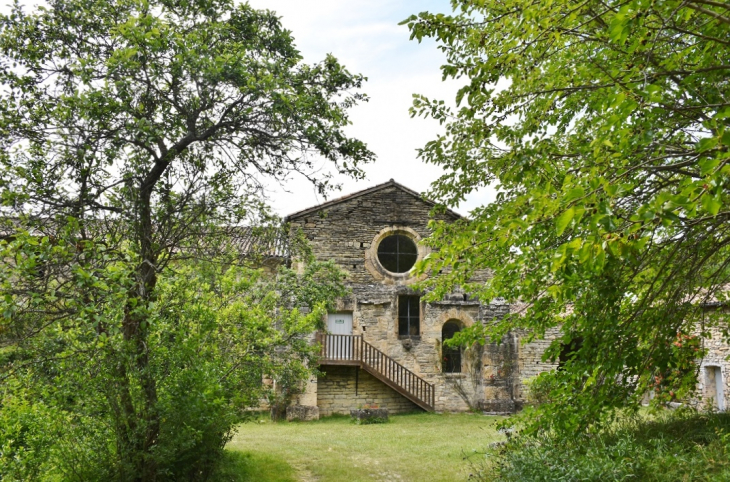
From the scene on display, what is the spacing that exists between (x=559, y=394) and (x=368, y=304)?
40.5ft

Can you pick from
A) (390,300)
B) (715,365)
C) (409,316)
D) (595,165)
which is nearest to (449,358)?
(409,316)

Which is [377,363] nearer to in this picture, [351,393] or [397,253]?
[351,393]

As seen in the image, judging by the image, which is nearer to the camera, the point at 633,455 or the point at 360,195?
the point at 633,455

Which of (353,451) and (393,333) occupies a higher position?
(393,333)

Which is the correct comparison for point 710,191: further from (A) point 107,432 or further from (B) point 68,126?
(A) point 107,432

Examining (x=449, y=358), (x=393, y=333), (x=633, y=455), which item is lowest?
(x=633, y=455)

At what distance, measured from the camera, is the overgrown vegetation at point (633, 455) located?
5.55 m

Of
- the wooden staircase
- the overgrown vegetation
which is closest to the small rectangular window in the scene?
the wooden staircase

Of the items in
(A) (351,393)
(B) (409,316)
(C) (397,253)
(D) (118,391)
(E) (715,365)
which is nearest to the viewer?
(D) (118,391)

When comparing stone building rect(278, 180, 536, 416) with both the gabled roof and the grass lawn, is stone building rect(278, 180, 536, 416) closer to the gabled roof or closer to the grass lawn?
the gabled roof

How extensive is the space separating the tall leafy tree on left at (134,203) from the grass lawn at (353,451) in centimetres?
186

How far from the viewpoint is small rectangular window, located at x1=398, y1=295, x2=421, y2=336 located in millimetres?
17531

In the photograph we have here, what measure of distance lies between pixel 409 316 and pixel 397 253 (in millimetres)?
2142

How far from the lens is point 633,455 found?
6160 millimetres
